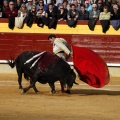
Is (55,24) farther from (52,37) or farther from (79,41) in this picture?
(52,37)

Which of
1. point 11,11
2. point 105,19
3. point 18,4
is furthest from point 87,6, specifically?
point 11,11

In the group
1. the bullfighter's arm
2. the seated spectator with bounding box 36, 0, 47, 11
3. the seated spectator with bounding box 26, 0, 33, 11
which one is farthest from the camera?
the seated spectator with bounding box 26, 0, 33, 11

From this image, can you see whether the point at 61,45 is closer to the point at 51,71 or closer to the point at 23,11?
the point at 51,71

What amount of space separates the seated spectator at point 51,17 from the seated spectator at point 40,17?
11cm

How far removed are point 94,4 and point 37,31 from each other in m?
2.17

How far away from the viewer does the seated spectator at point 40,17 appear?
15.4m

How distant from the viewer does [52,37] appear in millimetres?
10898

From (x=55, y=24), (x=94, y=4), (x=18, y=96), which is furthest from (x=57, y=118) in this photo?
(x=55, y=24)

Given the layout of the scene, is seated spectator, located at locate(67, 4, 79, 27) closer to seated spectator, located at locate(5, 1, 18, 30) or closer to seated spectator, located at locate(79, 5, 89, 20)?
seated spectator, located at locate(79, 5, 89, 20)

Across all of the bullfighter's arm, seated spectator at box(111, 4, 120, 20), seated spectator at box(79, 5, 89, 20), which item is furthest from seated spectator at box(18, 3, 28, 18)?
the bullfighter's arm

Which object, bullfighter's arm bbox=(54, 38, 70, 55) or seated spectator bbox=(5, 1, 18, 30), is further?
seated spectator bbox=(5, 1, 18, 30)

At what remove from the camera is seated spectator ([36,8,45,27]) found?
15.4m

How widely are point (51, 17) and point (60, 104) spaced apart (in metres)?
6.22

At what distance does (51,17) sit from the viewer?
50.7 feet
